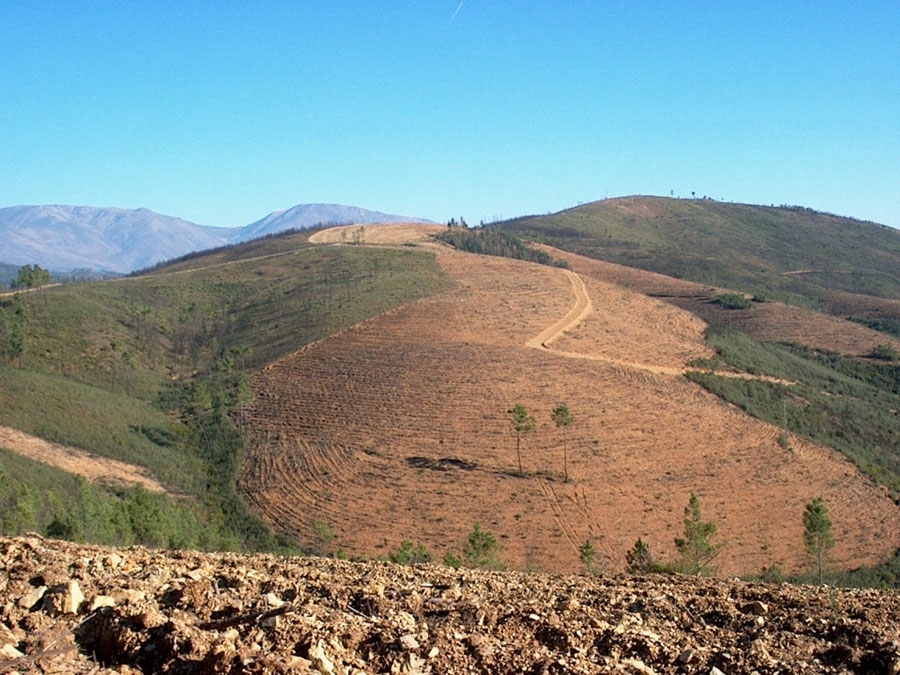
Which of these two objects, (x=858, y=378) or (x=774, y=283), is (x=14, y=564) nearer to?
(x=858, y=378)

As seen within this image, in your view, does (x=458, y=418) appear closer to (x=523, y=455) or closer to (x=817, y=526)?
(x=523, y=455)

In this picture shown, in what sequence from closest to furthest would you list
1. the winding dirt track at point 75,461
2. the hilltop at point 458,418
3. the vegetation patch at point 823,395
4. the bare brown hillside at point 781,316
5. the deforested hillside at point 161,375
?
the deforested hillside at point 161,375, the hilltop at point 458,418, the winding dirt track at point 75,461, the vegetation patch at point 823,395, the bare brown hillside at point 781,316

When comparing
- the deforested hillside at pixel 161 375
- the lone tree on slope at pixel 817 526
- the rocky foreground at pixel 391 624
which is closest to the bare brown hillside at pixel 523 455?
the deforested hillside at pixel 161 375

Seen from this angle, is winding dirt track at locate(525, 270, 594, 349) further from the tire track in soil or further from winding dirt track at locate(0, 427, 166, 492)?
winding dirt track at locate(0, 427, 166, 492)

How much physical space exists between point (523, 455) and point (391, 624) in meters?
32.6

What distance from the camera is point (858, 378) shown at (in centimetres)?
6725

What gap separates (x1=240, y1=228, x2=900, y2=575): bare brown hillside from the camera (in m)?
32.8

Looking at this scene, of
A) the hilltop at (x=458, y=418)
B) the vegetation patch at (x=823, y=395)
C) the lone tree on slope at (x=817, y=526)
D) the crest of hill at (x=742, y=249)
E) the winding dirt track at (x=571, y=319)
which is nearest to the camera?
the lone tree on slope at (x=817, y=526)

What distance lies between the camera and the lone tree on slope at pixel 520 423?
1532 inches

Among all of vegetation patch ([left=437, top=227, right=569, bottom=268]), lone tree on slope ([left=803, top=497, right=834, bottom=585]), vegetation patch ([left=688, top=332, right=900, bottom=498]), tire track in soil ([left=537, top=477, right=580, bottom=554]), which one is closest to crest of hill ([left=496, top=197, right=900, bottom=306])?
vegetation patch ([left=437, top=227, right=569, bottom=268])

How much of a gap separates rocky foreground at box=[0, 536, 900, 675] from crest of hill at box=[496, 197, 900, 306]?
10209cm

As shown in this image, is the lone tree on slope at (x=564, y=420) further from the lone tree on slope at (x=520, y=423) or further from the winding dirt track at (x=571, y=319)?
the winding dirt track at (x=571, y=319)

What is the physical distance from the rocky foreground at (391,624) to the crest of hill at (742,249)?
102m

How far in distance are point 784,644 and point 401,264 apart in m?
75.9
